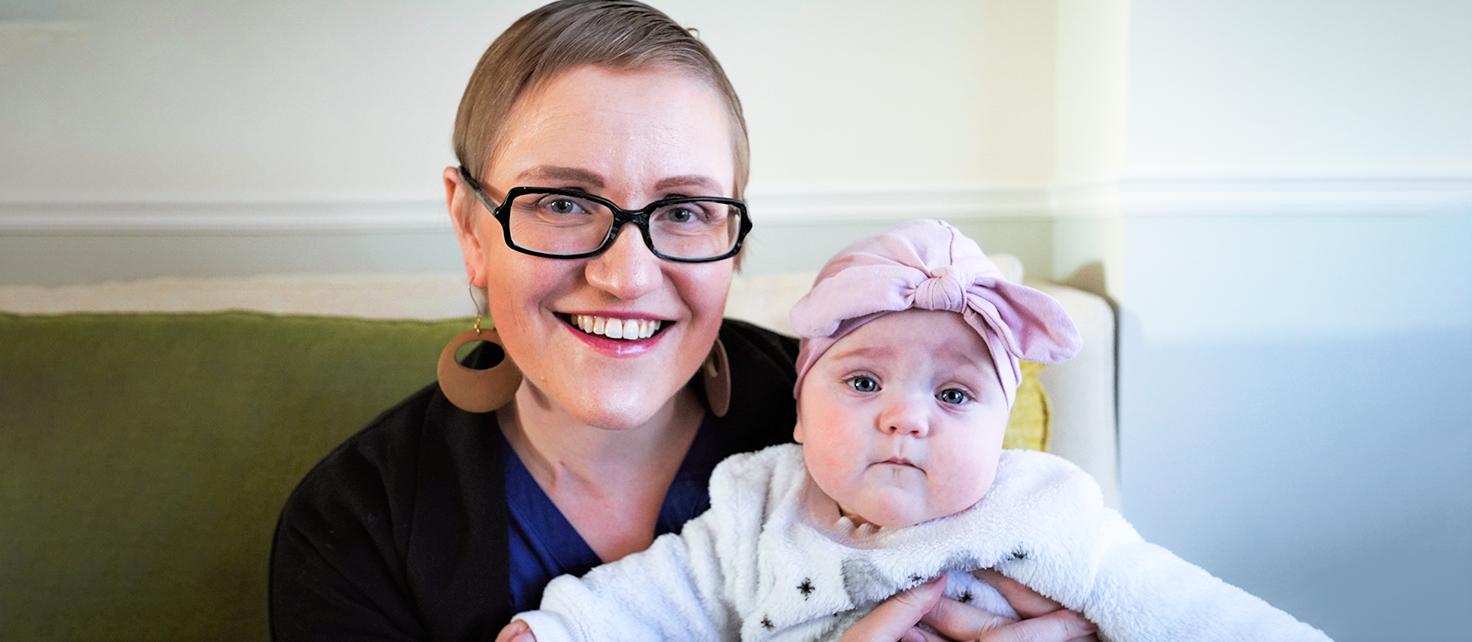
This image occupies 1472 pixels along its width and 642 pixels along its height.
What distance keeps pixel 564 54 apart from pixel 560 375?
374 millimetres

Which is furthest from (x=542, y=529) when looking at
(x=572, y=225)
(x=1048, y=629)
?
(x=1048, y=629)

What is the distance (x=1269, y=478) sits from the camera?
210 cm

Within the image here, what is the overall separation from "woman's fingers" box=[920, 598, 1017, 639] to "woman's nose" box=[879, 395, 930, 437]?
0.75ft

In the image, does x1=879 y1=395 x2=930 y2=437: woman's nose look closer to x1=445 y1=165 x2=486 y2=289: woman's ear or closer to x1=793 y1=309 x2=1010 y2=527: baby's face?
x1=793 y1=309 x2=1010 y2=527: baby's face

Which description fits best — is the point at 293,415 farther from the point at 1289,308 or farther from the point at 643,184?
the point at 1289,308

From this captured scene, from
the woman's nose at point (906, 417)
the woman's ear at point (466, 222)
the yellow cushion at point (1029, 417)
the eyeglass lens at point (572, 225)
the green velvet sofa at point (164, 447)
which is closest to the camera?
the woman's nose at point (906, 417)

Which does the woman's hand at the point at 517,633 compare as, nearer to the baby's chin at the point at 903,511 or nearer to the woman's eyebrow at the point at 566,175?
the baby's chin at the point at 903,511

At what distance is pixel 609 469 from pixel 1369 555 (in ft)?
5.90

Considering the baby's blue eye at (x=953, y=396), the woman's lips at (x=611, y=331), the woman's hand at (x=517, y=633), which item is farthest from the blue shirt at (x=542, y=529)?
the baby's blue eye at (x=953, y=396)

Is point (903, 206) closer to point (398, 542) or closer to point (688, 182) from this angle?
point (688, 182)

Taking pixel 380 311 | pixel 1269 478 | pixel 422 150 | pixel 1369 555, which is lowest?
pixel 1369 555

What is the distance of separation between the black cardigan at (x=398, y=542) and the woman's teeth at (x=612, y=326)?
0.88 ft

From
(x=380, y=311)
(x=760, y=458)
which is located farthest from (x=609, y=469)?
(x=380, y=311)

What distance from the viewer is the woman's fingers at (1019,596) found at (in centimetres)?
110
